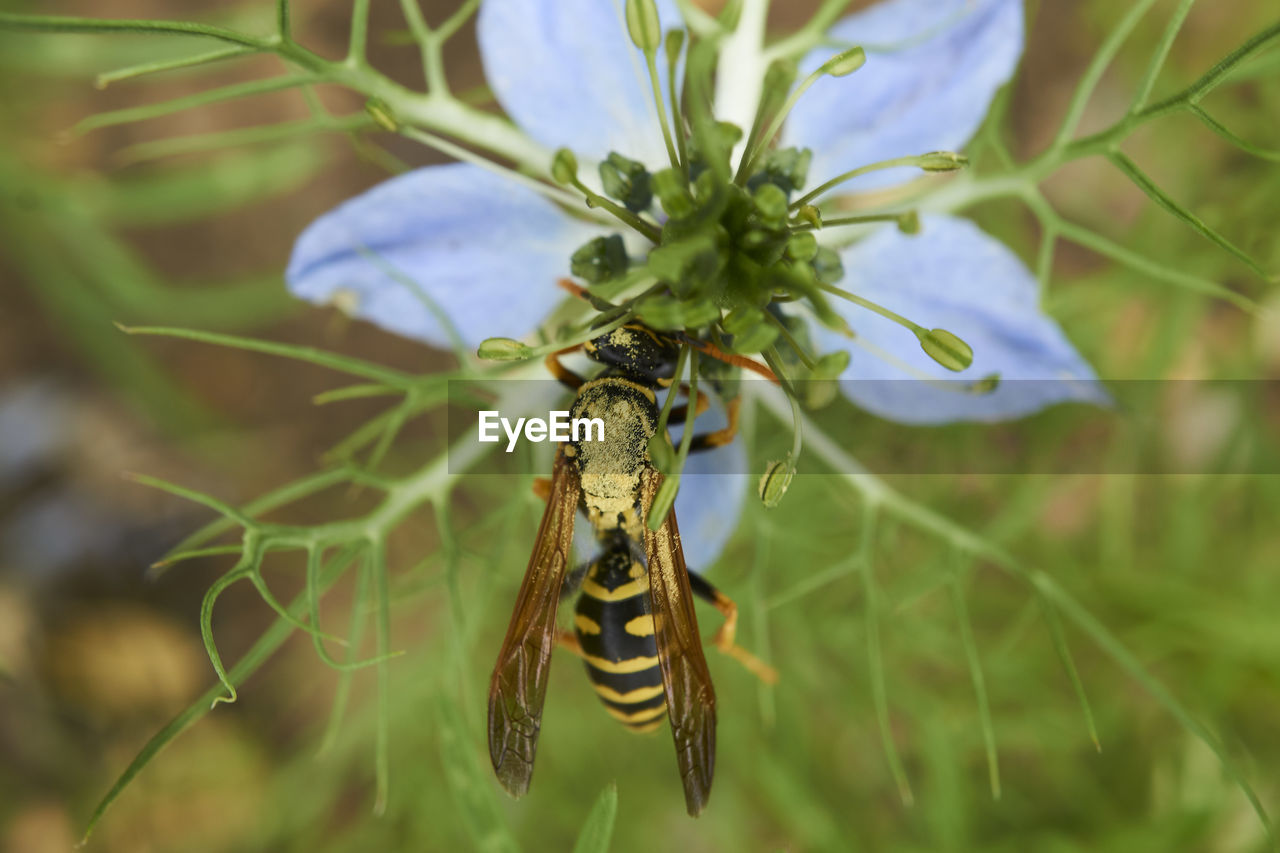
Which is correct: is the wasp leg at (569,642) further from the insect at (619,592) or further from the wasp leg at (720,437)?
the wasp leg at (720,437)

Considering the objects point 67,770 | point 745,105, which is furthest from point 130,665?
point 745,105

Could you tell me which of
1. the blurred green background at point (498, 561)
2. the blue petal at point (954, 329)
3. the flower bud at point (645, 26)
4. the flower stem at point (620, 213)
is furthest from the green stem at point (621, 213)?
the blurred green background at point (498, 561)

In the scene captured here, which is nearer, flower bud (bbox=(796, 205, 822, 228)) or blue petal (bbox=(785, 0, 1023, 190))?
flower bud (bbox=(796, 205, 822, 228))

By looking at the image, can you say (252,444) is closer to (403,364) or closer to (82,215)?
(403,364)

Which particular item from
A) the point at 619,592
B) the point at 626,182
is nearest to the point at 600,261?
the point at 626,182

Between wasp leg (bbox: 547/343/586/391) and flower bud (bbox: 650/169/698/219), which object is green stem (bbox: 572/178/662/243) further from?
wasp leg (bbox: 547/343/586/391)

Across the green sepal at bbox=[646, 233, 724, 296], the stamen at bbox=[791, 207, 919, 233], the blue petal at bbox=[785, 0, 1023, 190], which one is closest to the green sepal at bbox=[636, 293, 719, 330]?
the green sepal at bbox=[646, 233, 724, 296]
